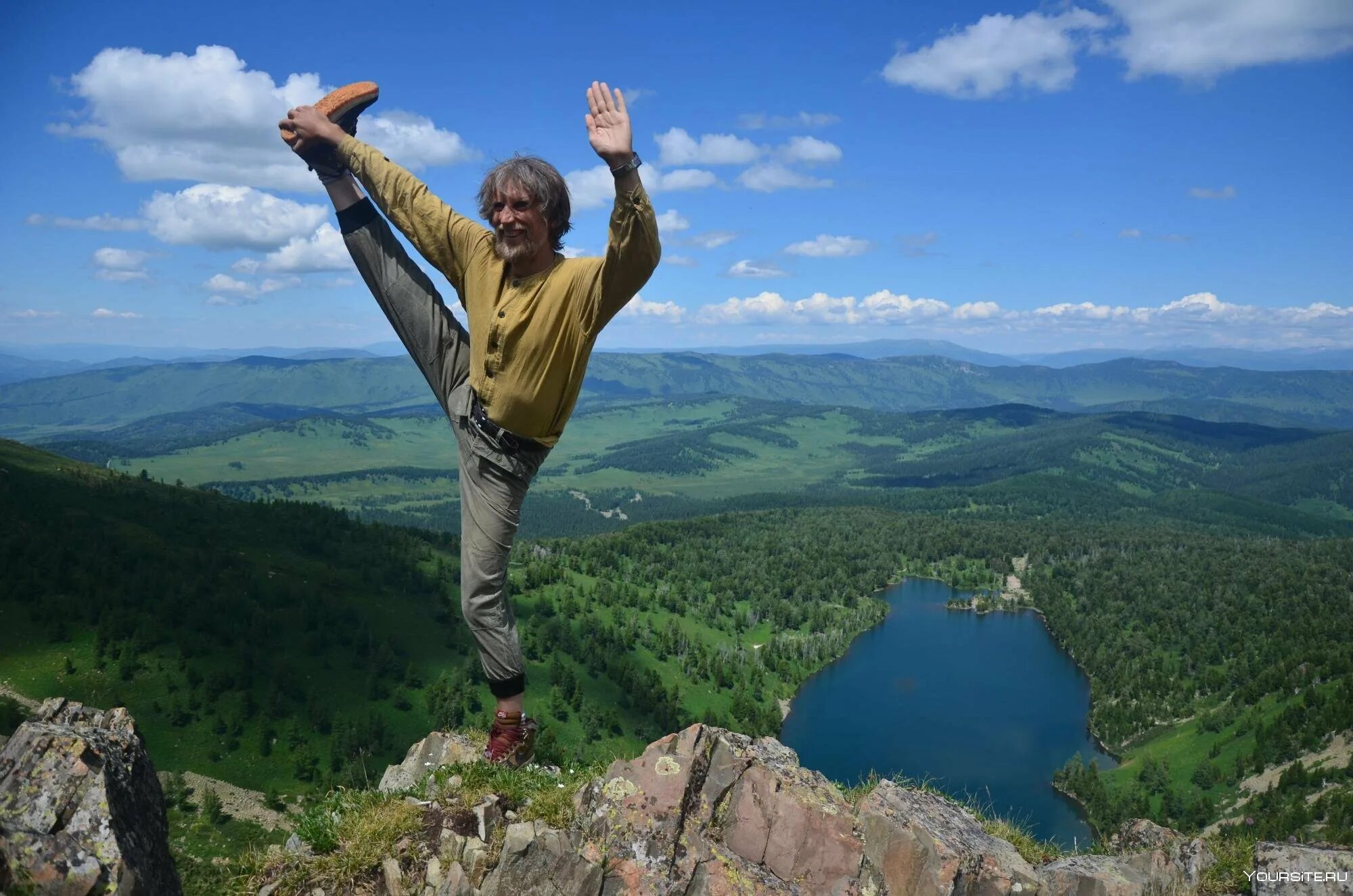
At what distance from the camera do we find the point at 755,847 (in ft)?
22.5

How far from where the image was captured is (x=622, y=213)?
16.9ft

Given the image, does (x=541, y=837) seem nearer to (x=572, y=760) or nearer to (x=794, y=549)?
(x=572, y=760)

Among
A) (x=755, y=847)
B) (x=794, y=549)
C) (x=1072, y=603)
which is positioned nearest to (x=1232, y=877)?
(x=755, y=847)

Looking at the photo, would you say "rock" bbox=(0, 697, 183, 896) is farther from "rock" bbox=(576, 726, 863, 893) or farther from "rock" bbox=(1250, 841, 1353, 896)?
"rock" bbox=(1250, 841, 1353, 896)

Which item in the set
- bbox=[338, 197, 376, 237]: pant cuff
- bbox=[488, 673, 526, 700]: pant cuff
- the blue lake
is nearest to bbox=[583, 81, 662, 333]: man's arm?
bbox=[338, 197, 376, 237]: pant cuff

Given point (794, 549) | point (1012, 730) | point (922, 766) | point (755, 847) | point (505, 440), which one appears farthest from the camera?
point (794, 549)

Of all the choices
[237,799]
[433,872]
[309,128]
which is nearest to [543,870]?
[433,872]

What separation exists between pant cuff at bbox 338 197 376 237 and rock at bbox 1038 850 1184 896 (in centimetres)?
862

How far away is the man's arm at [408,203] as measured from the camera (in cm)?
603

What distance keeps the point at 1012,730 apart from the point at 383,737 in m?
84.8

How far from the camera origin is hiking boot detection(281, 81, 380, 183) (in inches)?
241

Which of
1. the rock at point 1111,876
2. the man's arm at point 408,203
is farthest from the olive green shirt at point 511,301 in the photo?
A: the rock at point 1111,876

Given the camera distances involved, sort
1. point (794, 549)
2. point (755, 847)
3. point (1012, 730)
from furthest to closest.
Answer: point (794, 549)
point (1012, 730)
point (755, 847)

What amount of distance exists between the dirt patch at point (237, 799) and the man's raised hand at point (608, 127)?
67406 millimetres
